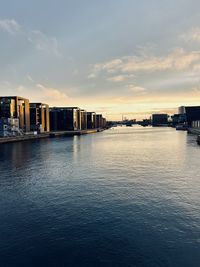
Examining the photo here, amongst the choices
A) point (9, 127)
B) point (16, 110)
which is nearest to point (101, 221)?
point (9, 127)

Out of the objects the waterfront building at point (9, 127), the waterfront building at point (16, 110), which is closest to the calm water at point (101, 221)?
the waterfront building at point (9, 127)

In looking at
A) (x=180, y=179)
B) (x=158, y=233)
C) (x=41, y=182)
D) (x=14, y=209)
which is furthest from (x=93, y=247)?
(x=180, y=179)

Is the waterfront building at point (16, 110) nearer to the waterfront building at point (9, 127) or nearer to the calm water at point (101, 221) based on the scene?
the waterfront building at point (9, 127)

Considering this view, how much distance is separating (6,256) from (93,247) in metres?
6.89

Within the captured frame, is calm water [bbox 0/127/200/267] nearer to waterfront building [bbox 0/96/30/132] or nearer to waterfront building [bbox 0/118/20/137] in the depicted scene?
waterfront building [bbox 0/118/20/137]

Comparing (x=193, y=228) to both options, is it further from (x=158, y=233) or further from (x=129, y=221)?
(x=129, y=221)

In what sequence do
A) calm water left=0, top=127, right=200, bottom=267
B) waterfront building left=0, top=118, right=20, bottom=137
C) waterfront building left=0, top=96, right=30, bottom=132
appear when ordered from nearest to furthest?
A: calm water left=0, top=127, right=200, bottom=267 → waterfront building left=0, top=118, right=20, bottom=137 → waterfront building left=0, top=96, right=30, bottom=132

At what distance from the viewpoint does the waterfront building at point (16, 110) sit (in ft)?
538

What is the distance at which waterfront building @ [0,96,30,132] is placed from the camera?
538ft

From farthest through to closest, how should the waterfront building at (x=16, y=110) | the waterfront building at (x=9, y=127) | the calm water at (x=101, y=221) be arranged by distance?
the waterfront building at (x=16, y=110)
the waterfront building at (x=9, y=127)
the calm water at (x=101, y=221)

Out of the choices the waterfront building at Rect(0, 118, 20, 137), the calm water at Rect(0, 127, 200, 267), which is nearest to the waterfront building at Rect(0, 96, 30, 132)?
the waterfront building at Rect(0, 118, 20, 137)

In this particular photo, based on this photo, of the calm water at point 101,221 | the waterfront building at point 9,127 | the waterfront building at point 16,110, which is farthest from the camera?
the waterfront building at point 16,110

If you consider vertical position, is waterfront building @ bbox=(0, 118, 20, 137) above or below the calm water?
above

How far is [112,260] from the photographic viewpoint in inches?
698
